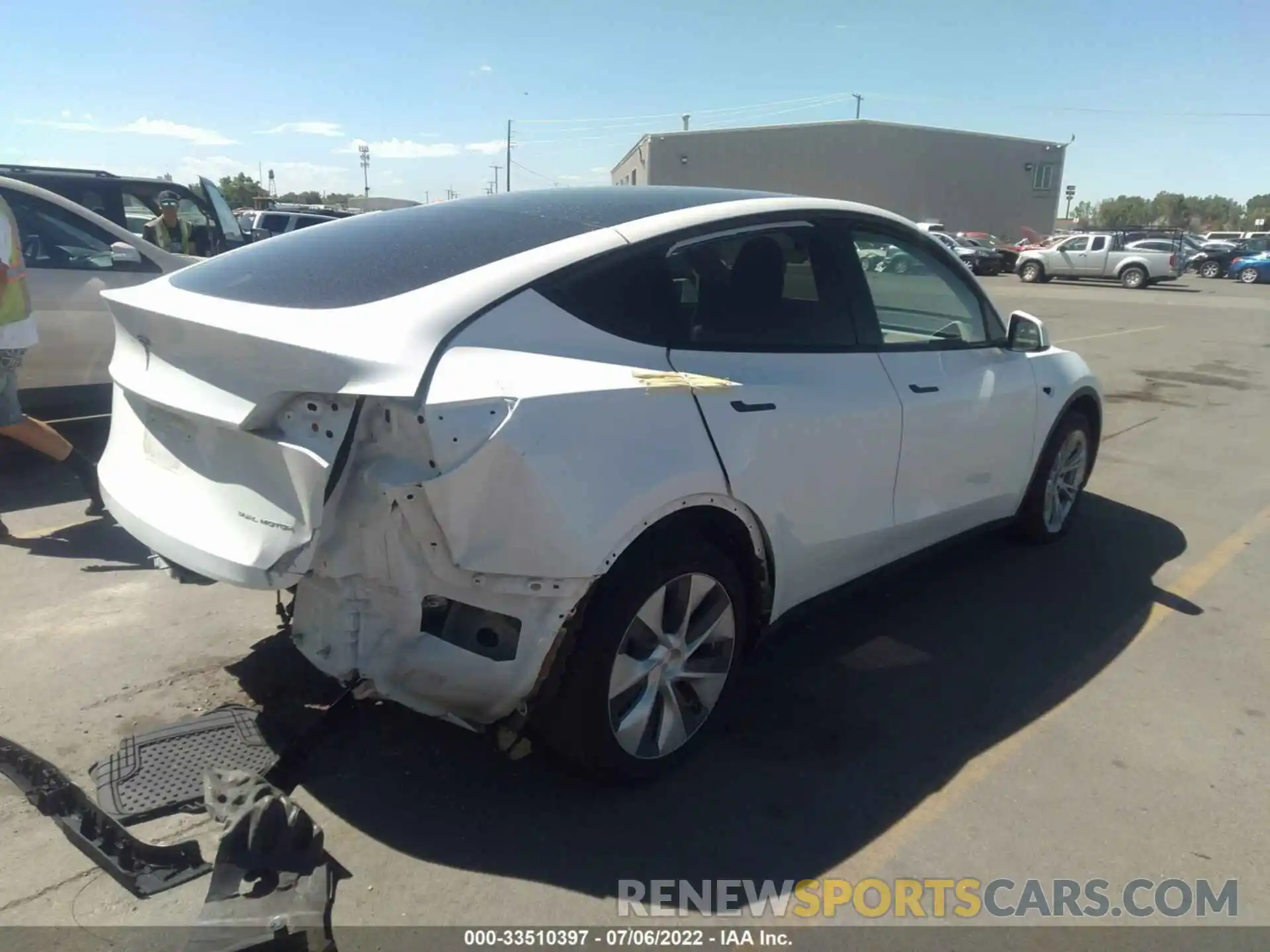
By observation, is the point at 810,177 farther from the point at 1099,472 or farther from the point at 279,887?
the point at 279,887

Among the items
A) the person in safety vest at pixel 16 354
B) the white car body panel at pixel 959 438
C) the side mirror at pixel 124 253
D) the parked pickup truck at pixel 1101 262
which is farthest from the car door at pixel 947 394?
the parked pickup truck at pixel 1101 262

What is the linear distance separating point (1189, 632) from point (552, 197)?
11.2ft

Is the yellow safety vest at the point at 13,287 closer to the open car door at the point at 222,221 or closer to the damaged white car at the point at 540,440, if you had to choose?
the damaged white car at the point at 540,440

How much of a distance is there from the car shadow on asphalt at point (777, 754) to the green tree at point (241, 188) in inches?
2702

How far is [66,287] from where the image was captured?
6.29 meters

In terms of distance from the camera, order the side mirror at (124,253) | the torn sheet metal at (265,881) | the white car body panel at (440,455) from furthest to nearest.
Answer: the side mirror at (124,253) → the white car body panel at (440,455) → the torn sheet metal at (265,881)

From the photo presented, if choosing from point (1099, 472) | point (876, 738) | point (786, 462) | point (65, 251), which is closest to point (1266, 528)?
point (1099, 472)

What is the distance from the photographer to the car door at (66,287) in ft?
20.3

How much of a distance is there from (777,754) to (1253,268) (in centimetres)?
4111

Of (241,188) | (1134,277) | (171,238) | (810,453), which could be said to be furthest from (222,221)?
(241,188)

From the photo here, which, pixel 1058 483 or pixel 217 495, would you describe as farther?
pixel 1058 483

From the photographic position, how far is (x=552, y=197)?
11.8 feet

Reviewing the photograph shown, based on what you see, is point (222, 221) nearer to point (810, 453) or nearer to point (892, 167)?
point (810, 453)

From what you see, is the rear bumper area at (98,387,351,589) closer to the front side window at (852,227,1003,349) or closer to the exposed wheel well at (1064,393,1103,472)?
the front side window at (852,227,1003,349)
